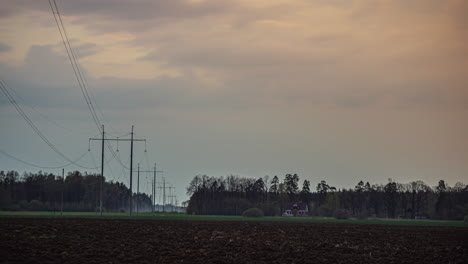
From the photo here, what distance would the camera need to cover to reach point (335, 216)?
146 meters

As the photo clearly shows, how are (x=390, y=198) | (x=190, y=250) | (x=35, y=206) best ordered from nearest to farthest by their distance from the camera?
(x=190, y=250) < (x=35, y=206) < (x=390, y=198)

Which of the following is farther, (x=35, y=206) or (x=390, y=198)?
(x=390, y=198)

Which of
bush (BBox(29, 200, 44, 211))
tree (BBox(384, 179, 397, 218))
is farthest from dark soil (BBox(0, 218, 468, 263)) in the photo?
tree (BBox(384, 179, 397, 218))

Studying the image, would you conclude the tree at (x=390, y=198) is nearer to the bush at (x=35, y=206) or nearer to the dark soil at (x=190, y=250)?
the bush at (x=35, y=206)

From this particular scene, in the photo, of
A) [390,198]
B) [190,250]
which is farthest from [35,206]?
[190,250]

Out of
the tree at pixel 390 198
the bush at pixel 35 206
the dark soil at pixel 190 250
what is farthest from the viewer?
the tree at pixel 390 198

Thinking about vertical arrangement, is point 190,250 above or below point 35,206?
Result: below

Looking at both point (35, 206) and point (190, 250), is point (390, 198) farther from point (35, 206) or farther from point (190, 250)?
point (190, 250)

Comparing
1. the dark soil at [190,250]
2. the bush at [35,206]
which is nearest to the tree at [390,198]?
the bush at [35,206]

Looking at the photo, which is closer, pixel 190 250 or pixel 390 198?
pixel 190 250

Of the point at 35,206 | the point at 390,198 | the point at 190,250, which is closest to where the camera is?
the point at 190,250

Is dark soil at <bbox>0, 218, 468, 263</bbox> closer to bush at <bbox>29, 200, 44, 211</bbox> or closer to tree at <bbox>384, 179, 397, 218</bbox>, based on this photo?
bush at <bbox>29, 200, 44, 211</bbox>

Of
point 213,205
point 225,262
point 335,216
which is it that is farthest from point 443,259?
point 213,205

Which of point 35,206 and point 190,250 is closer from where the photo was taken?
point 190,250
